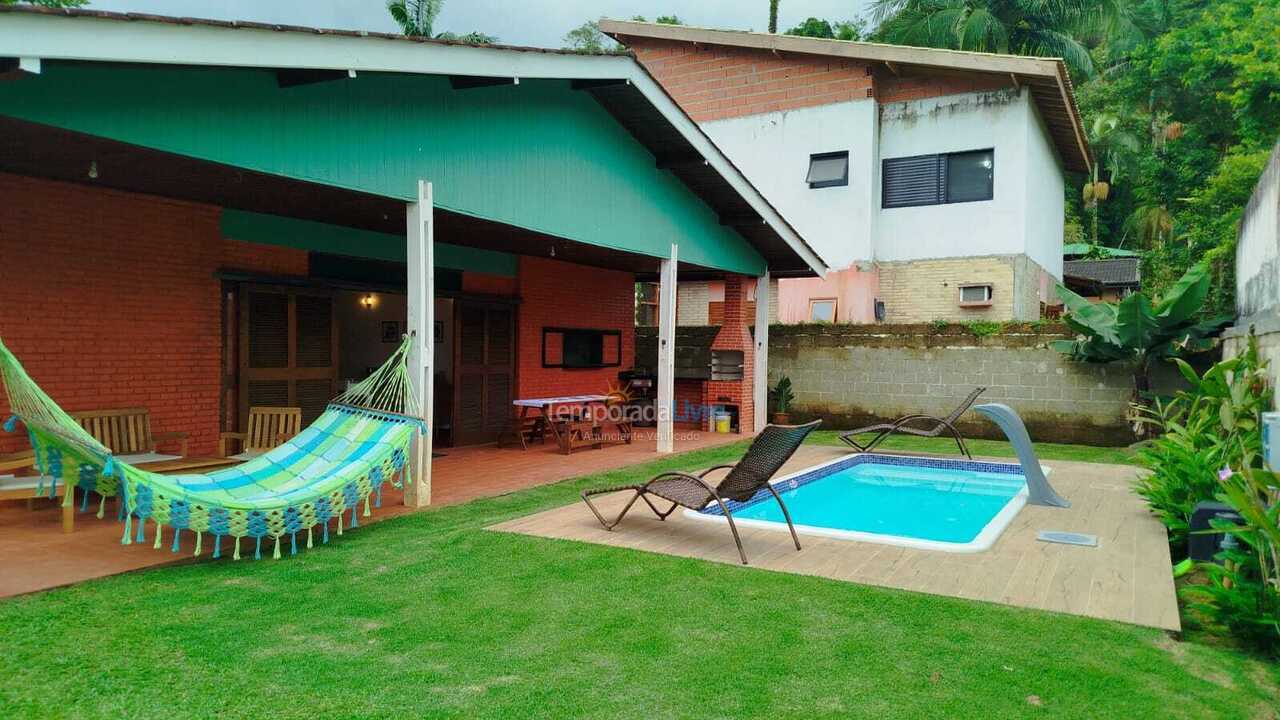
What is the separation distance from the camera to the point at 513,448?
11414 millimetres

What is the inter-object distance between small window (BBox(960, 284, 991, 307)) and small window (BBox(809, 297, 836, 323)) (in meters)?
2.55

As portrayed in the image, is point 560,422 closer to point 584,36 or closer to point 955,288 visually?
point 955,288

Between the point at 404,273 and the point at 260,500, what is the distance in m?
5.64

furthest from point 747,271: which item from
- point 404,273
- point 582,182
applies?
point 404,273

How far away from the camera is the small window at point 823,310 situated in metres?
16.7

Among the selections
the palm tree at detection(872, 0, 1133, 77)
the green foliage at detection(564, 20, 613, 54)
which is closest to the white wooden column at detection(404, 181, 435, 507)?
the palm tree at detection(872, 0, 1133, 77)

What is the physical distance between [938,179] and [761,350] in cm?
557

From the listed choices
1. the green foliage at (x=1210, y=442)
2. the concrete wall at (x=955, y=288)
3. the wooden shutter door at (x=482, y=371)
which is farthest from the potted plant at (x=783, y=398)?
the green foliage at (x=1210, y=442)

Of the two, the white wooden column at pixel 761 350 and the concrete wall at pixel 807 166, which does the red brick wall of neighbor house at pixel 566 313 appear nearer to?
the white wooden column at pixel 761 350

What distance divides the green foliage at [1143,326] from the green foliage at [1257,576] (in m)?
7.50

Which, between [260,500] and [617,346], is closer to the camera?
[260,500]

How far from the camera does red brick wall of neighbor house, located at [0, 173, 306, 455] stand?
6.92m

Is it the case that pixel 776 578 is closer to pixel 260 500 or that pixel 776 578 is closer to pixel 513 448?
pixel 260 500

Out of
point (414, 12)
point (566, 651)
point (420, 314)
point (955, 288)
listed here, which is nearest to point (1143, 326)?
point (955, 288)
